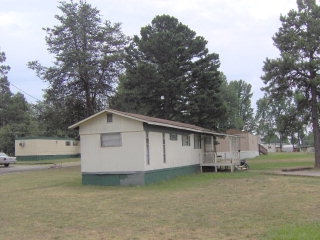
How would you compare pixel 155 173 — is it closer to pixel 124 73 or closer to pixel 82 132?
pixel 82 132

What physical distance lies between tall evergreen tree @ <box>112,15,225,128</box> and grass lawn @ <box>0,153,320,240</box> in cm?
1876

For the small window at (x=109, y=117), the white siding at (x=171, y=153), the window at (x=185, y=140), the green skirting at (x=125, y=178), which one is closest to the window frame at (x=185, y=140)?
the window at (x=185, y=140)

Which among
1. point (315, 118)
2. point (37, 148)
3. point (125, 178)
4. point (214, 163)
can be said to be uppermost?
point (315, 118)

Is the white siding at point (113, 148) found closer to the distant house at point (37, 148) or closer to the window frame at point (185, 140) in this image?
the window frame at point (185, 140)

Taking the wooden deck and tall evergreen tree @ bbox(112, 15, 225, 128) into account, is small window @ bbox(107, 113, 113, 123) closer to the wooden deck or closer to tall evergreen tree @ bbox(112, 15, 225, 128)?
the wooden deck

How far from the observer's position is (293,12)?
31.9 meters

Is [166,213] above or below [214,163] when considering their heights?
below

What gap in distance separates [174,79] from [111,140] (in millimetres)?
16806

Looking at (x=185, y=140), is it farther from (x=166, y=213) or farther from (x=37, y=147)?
(x=37, y=147)

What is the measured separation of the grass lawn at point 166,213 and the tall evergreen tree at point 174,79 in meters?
18.8

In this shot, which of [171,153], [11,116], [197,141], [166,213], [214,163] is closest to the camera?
[166,213]

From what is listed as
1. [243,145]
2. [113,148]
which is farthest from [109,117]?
[243,145]

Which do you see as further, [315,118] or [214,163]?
[315,118]

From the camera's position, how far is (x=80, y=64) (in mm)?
38438
